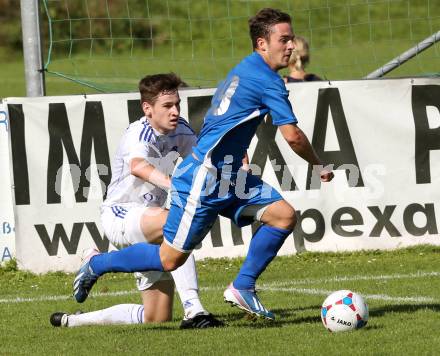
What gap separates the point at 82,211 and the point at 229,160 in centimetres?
373

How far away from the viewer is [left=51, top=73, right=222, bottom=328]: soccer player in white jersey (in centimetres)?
693

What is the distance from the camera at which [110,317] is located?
23.9 feet

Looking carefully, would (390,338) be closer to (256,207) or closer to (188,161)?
(256,207)

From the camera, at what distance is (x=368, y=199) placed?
33.7 feet

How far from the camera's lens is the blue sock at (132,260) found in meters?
6.62

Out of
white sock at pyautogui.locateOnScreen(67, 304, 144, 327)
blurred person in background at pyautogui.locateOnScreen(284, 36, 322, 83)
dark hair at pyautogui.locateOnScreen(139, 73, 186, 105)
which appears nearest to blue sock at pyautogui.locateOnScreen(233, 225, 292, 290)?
white sock at pyautogui.locateOnScreen(67, 304, 144, 327)

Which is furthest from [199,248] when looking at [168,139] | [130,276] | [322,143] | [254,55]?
[254,55]

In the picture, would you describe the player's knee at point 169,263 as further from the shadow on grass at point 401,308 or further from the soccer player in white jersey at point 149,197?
the shadow on grass at point 401,308

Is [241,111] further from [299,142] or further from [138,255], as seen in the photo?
[138,255]

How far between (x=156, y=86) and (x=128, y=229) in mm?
955

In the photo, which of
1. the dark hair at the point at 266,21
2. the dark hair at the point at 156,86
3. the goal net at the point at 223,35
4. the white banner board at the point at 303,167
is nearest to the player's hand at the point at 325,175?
the dark hair at the point at 266,21

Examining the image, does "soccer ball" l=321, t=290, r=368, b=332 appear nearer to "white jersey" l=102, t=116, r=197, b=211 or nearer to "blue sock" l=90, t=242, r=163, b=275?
"blue sock" l=90, t=242, r=163, b=275

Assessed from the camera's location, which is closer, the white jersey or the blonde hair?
the white jersey

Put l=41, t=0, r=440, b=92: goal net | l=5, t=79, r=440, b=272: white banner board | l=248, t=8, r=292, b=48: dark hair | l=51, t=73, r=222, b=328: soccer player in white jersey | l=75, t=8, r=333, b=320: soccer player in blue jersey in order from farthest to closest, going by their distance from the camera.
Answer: l=41, t=0, r=440, b=92: goal net → l=5, t=79, r=440, b=272: white banner board → l=51, t=73, r=222, b=328: soccer player in white jersey → l=248, t=8, r=292, b=48: dark hair → l=75, t=8, r=333, b=320: soccer player in blue jersey
